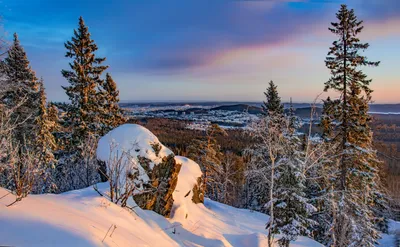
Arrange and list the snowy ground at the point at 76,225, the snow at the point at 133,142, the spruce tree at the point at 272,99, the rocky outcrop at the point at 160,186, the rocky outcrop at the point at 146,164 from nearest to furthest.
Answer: the snowy ground at the point at 76,225 < the rocky outcrop at the point at 146,164 < the rocky outcrop at the point at 160,186 < the snow at the point at 133,142 < the spruce tree at the point at 272,99

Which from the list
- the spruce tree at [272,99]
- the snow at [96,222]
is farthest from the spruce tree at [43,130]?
the spruce tree at [272,99]

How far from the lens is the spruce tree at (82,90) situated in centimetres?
1531

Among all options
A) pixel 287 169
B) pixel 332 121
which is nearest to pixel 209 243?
pixel 287 169

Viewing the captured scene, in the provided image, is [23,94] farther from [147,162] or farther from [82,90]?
[147,162]

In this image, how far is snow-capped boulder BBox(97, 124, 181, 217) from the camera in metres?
9.09

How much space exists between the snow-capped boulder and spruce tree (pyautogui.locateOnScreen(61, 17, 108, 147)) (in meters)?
6.45

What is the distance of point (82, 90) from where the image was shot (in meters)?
15.5

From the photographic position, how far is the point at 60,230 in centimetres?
345

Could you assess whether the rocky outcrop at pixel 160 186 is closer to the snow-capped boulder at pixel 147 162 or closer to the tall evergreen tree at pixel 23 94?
the snow-capped boulder at pixel 147 162

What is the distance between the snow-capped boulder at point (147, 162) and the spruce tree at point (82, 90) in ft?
21.2

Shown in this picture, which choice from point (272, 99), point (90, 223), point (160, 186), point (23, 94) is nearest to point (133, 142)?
point (160, 186)

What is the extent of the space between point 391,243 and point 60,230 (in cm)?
2678

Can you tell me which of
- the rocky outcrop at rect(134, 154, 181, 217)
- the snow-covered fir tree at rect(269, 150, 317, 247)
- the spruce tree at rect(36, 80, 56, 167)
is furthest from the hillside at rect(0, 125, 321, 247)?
the spruce tree at rect(36, 80, 56, 167)

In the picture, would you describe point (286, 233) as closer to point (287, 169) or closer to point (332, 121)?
point (287, 169)
